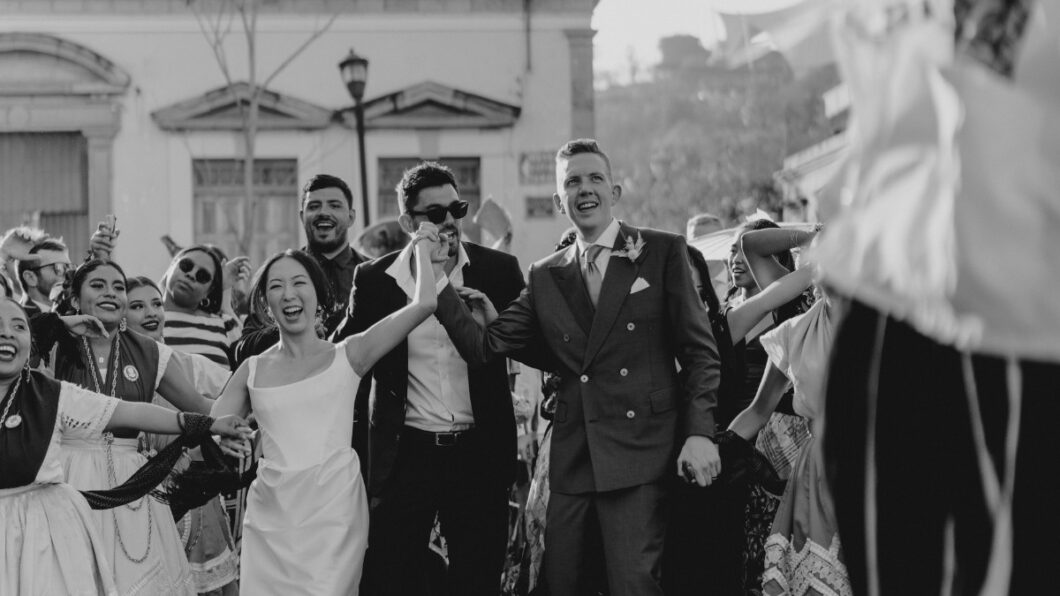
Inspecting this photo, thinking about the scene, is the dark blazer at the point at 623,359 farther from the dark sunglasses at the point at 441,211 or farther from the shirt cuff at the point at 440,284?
the dark sunglasses at the point at 441,211

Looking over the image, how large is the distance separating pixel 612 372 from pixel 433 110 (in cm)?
1657

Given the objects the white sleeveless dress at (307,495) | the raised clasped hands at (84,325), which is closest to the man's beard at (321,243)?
the raised clasped hands at (84,325)

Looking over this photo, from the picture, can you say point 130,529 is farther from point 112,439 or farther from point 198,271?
point 198,271

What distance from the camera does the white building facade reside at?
69.4 feet

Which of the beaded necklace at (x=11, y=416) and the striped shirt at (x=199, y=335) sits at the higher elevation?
the striped shirt at (x=199, y=335)

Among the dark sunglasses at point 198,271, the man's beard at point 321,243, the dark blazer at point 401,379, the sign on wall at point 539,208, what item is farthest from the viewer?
the sign on wall at point 539,208

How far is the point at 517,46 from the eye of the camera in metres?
21.8

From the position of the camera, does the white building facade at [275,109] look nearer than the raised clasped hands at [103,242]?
No

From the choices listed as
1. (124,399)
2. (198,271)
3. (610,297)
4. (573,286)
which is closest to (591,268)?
(573,286)

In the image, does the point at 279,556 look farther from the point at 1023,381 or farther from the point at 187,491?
the point at 1023,381

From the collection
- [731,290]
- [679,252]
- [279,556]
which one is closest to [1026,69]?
[679,252]

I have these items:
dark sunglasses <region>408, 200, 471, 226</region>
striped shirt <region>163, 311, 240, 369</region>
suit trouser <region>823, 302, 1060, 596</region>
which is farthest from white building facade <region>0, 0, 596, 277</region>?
suit trouser <region>823, 302, 1060, 596</region>

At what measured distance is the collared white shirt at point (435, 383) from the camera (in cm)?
586

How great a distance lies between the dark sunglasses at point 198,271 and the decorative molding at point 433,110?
13.2m
